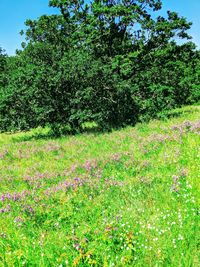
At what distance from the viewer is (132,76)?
992 inches

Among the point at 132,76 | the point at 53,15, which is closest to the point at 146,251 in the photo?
the point at 132,76

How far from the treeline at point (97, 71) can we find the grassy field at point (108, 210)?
1063 cm

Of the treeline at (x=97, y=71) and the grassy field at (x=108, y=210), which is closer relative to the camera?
the grassy field at (x=108, y=210)

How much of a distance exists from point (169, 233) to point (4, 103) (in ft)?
61.2

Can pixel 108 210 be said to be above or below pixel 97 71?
below

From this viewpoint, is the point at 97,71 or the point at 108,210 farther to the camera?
the point at 97,71

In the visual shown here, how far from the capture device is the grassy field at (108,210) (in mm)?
4617

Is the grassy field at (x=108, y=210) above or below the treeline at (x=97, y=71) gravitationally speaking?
below

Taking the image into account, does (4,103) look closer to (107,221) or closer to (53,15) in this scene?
(53,15)

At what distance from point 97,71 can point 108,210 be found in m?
16.1

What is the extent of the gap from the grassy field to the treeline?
10630mm

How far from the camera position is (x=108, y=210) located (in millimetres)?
6352

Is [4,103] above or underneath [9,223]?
above

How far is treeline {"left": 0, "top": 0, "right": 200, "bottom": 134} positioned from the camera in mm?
21109
